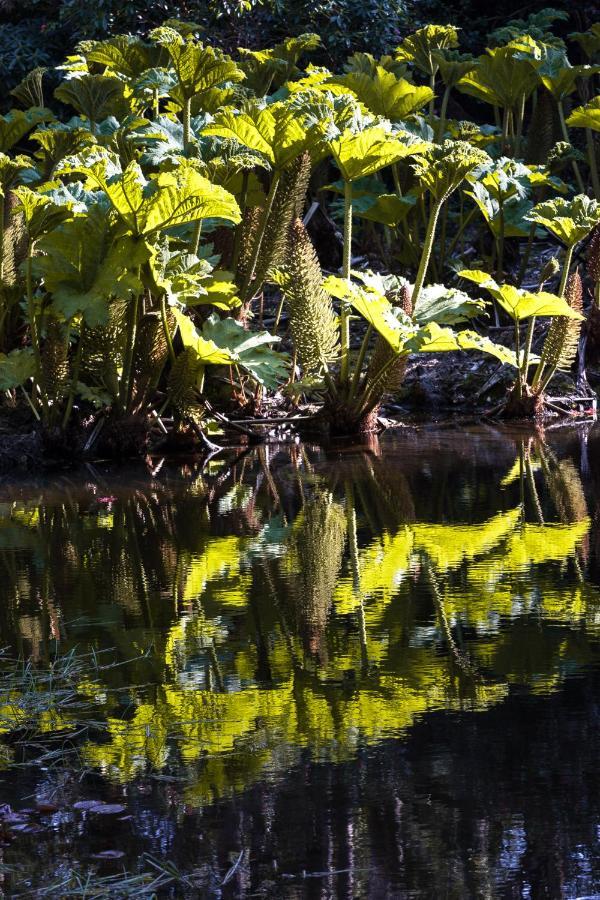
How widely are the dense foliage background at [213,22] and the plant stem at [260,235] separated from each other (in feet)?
16.4

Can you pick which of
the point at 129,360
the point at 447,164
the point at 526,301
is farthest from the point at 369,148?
the point at 129,360

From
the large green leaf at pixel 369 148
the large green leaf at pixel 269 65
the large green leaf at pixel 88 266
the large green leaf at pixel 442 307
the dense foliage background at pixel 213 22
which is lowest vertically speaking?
the large green leaf at pixel 442 307

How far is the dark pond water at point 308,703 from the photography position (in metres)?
1.87

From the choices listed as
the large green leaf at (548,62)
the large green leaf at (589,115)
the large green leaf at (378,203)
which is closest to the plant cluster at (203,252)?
the large green leaf at (378,203)

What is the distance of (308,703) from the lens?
102 inches

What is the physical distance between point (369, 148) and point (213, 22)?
20.4 feet

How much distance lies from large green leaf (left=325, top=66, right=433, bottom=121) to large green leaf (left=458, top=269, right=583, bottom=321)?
241 cm

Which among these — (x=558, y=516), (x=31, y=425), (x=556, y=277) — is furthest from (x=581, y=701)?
(x=556, y=277)

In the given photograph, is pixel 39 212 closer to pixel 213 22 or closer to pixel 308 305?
pixel 308 305

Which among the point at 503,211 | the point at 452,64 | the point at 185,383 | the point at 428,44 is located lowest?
the point at 185,383

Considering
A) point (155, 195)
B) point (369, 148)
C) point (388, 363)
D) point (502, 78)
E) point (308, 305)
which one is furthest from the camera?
point (502, 78)

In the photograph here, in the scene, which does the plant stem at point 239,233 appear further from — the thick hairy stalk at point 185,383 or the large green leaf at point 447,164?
the large green leaf at point 447,164

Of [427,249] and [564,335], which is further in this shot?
[564,335]

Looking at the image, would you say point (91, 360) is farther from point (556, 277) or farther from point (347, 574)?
point (556, 277)
